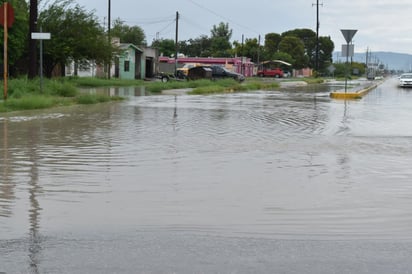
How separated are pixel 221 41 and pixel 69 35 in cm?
10297

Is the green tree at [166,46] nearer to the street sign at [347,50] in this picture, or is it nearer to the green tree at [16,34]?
the green tree at [16,34]

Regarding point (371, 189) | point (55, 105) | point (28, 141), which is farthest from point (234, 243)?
point (55, 105)

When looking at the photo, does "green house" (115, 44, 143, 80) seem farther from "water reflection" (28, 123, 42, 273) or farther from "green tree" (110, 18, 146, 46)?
"water reflection" (28, 123, 42, 273)

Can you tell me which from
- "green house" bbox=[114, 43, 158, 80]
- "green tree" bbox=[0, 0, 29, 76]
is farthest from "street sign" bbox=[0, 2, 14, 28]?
"green house" bbox=[114, 43, 158, 80]

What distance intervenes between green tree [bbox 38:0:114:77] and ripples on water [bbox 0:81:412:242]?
933 inches

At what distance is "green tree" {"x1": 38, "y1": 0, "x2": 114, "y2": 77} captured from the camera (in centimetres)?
3964

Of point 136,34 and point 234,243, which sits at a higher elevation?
point 136,34

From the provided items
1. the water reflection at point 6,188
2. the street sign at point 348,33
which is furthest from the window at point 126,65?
the water reflection at point 6,188

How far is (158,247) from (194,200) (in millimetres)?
1954

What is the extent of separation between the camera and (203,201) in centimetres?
766

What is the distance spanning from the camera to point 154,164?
10156 mm

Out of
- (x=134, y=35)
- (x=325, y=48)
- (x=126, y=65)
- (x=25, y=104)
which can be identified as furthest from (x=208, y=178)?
(x=325, y=48)

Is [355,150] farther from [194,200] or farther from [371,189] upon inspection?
[194,200]

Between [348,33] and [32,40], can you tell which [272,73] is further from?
[32,40]
